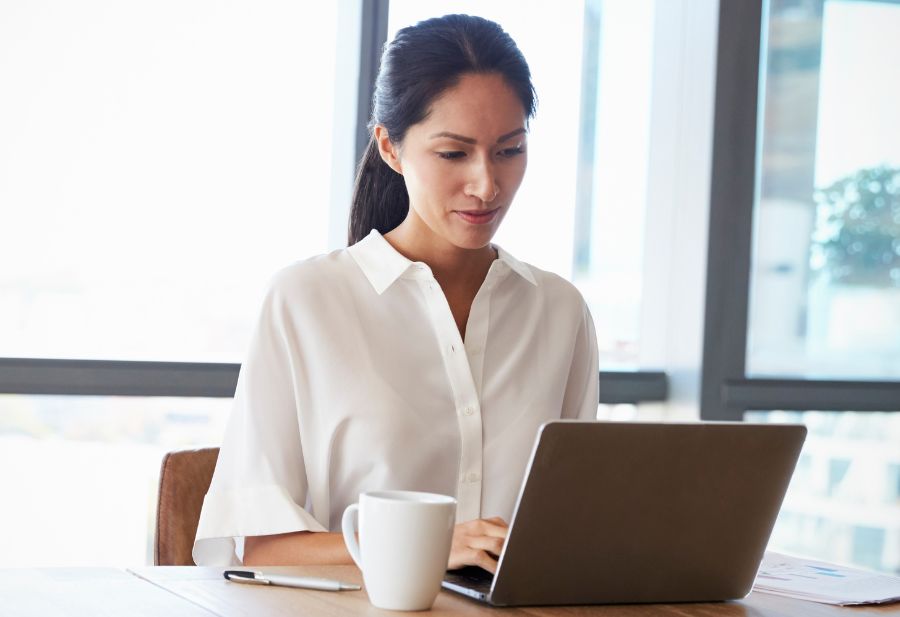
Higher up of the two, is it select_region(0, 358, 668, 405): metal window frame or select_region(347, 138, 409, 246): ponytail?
select_region(347, 138, 409, 246): ponytail

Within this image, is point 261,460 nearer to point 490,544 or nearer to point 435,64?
point 490,544

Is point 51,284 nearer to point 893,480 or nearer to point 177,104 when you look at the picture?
point 177,104

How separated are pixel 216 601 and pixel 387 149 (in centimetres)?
87

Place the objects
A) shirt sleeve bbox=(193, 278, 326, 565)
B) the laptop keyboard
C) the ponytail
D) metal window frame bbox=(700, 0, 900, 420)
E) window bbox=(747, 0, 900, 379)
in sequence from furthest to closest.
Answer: window bbox=(747, 0, 900, 379) → metal window frame bbox=(700, 0, 900, 420) → the ponytail → shirt sleeve bbox=(193, 278, 326, 565) → the laptop keyboard

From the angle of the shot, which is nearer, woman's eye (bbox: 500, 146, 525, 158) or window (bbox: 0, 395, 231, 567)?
woman's eye (bbox: 500, 146, 525, 158)

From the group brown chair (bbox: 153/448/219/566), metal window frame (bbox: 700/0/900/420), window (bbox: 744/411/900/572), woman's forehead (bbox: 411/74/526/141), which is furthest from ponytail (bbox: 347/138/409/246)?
window (bbox: 744/411/900/572)

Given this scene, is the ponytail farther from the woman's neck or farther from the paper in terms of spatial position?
the paper

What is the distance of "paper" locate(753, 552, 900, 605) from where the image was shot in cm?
115

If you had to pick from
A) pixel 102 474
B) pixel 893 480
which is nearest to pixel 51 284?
pixel 102 474

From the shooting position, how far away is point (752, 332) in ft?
10.8

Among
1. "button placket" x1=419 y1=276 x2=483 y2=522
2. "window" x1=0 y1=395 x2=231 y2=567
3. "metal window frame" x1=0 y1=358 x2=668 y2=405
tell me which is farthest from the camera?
"window" x1=0 y1=395 x2=231 y2=567

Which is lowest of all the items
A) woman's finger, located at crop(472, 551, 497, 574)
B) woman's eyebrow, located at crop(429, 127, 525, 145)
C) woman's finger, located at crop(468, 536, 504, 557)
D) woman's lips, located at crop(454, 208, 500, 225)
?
woman's finger, located at crop(472, 551, 497, 574)

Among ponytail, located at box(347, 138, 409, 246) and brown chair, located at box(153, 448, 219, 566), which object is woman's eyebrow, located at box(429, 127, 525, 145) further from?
brown chair, located at box(153, 448, 219, 566)

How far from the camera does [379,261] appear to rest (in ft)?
5.27
